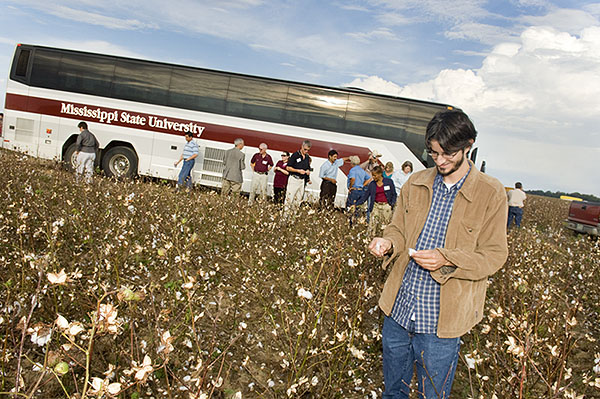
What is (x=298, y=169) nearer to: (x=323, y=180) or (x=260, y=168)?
(x=323, y=180)

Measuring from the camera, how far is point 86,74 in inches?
518

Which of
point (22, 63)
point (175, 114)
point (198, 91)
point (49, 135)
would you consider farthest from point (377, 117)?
point (22, 63)

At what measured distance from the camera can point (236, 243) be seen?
6.09 m

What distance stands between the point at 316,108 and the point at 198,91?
3.81 metres

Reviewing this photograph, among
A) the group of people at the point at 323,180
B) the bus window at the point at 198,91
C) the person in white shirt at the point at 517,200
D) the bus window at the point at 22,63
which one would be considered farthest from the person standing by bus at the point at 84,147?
the person in white shirt at the point at 517,200

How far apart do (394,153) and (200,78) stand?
6612 millimetres

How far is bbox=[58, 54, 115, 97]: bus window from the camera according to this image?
517 inches

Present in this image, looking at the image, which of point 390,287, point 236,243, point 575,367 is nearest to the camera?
point 390,287

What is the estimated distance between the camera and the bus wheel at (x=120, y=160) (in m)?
13.2

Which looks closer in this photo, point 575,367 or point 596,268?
point 575,367

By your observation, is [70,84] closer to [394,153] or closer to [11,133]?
[11,133]

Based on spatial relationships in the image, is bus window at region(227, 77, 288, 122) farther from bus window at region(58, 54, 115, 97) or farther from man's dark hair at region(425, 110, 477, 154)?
man's dark hair at region(425, 110, 477, 154)

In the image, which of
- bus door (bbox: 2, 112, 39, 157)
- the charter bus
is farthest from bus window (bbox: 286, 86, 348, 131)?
bus door (bbox: 2, 112, 39, 157)

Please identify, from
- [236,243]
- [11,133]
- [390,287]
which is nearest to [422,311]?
[390,287]
